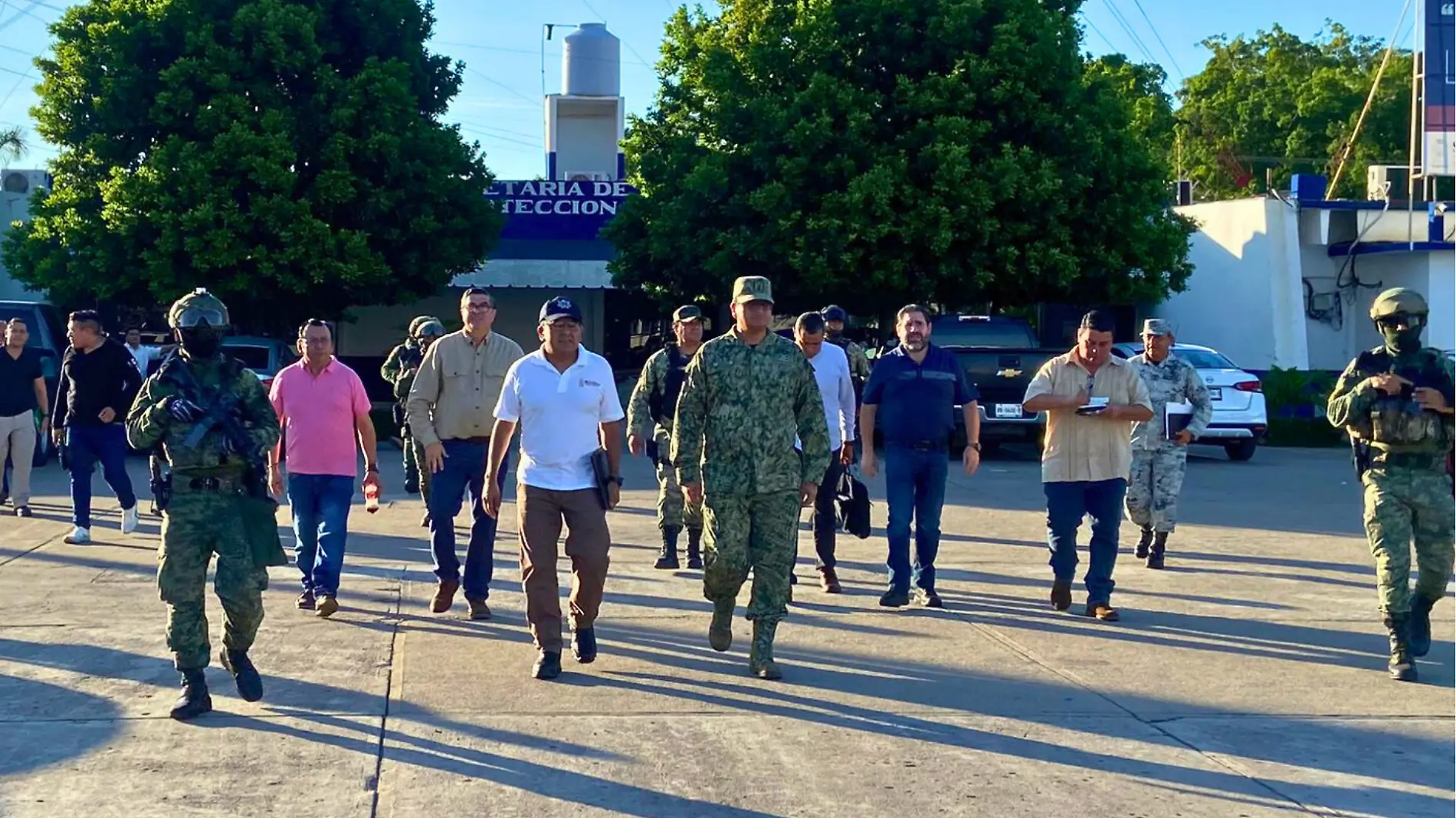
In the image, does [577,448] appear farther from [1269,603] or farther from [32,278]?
[32,278]

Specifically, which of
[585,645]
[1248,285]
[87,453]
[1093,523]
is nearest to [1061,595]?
[1093,523]

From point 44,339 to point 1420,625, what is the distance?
16274 mm

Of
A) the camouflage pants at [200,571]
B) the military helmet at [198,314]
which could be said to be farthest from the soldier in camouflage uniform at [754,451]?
the military helmet at [198,314]

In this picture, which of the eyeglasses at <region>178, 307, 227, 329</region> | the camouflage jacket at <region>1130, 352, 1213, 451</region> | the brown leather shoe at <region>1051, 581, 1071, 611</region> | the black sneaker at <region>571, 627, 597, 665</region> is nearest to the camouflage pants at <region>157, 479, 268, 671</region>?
the eyeglasses at <region>178, 307, 227, 329</region>

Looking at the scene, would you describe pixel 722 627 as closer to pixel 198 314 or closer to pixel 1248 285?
pixel 198 314

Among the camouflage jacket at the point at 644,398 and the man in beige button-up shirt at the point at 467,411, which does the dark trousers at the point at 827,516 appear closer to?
the camouflage jacket at the point at 644,398

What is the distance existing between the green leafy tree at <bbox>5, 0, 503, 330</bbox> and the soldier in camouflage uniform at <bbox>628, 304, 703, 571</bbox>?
50.2 feet

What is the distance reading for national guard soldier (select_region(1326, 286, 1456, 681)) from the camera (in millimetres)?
7367

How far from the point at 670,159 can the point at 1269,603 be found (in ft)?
59.6

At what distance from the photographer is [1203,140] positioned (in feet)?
192

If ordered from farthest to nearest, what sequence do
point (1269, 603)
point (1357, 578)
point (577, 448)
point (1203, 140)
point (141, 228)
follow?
point (1203, 140)
point (141, 228)
point (1357, 578)
point (1269, 603)
point (577, 448)

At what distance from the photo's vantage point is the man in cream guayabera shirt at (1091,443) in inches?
354

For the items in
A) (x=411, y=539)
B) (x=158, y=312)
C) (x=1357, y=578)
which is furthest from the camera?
(x=158, y=312)

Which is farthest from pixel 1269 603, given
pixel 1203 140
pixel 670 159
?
pixel 1203 140
